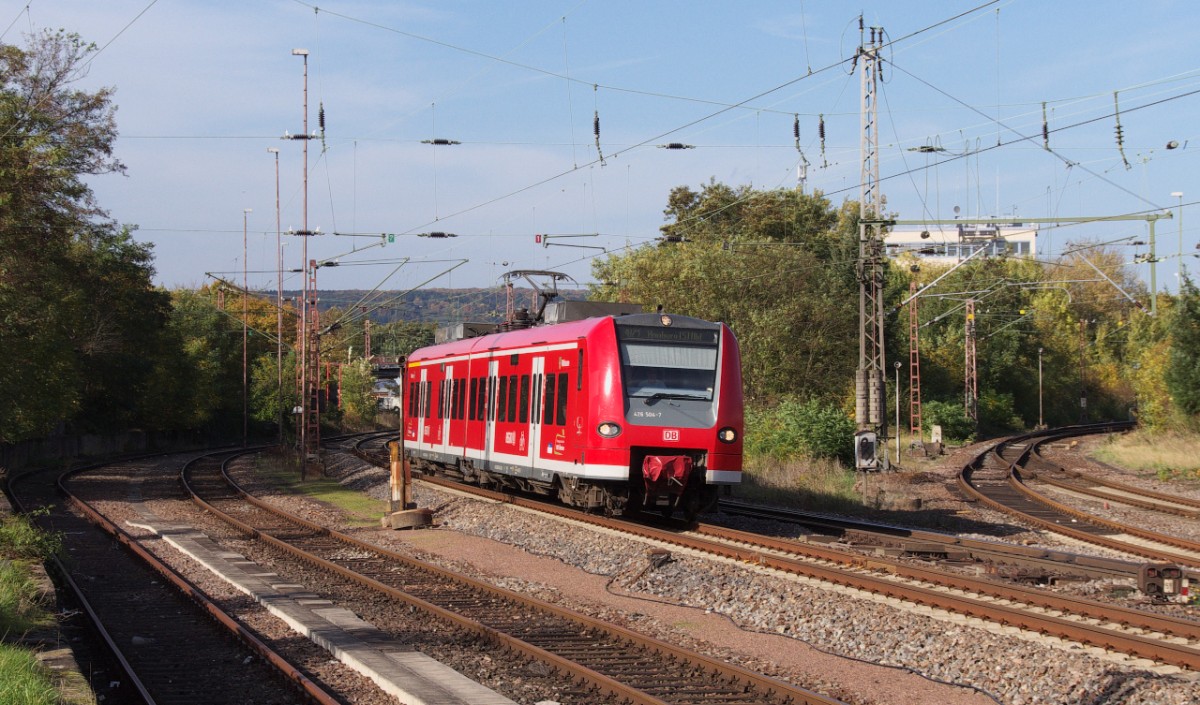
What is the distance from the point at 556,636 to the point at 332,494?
58.0 ft

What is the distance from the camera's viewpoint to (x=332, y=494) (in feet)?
89.2

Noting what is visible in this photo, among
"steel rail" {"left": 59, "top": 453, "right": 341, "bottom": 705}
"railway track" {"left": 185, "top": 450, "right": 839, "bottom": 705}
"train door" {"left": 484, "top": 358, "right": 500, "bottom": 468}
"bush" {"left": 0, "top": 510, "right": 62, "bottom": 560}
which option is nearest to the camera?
"railway track" {"left": 185, "top": 450, "right": 839, "bottom": 705}

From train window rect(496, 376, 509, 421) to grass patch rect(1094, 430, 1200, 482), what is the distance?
17.7 metres

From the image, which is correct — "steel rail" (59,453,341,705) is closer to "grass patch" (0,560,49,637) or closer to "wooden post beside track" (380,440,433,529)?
"grass patch" (0,560,49,637)

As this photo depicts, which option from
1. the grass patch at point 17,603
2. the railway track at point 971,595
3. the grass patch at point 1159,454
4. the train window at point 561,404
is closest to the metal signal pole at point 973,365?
the grass patch at point 1159,454

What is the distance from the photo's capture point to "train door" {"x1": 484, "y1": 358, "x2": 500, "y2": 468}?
22078 millimetres

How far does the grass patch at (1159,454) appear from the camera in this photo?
2998 cm

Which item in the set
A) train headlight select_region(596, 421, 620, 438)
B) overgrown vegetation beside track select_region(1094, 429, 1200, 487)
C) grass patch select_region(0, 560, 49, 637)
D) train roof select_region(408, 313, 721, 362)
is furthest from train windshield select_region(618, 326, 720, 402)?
overgrown vegetation beside track select_region(1094, 429, 1200, 487)

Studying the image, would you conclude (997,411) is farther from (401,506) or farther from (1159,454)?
(401,506)

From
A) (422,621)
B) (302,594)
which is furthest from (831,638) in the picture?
(302,594)

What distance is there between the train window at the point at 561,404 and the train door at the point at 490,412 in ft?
12.1

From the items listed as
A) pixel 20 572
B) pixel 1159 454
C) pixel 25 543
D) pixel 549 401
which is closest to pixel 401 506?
pixel 549 401

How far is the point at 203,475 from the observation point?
114 feet

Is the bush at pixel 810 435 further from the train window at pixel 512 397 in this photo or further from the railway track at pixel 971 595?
the railway track at pixel 971 595
